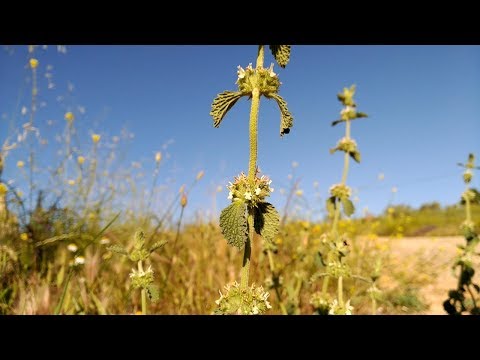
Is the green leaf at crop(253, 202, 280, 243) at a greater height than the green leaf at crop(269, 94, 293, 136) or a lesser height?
lesser

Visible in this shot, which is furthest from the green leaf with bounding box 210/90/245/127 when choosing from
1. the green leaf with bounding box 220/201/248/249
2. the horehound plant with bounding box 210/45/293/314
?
the green leaf with bounding box 220/201/248/249

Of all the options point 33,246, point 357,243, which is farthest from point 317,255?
point 357,243

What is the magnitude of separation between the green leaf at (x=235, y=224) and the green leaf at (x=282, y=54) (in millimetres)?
468

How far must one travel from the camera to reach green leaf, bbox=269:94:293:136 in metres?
1.17

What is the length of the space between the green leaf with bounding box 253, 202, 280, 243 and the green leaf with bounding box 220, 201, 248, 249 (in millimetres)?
79

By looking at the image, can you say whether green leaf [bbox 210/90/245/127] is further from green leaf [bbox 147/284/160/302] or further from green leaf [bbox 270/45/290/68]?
green leaf [bbox 147/284/160/302]

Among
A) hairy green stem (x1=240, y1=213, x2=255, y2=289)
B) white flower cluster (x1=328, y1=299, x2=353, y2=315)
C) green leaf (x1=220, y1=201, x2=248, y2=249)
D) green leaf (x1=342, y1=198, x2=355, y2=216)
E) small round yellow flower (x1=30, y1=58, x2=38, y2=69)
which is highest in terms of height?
small round yellow flower (x1=30, y1=58, x2=38, y2=69)

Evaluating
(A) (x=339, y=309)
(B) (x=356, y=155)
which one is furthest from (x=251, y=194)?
(B) (x=356, y=155)

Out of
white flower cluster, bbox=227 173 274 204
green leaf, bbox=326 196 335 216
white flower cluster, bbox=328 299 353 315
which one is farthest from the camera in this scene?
green leaf, bbox=326 196 335 216

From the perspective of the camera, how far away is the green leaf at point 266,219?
1178 mm
